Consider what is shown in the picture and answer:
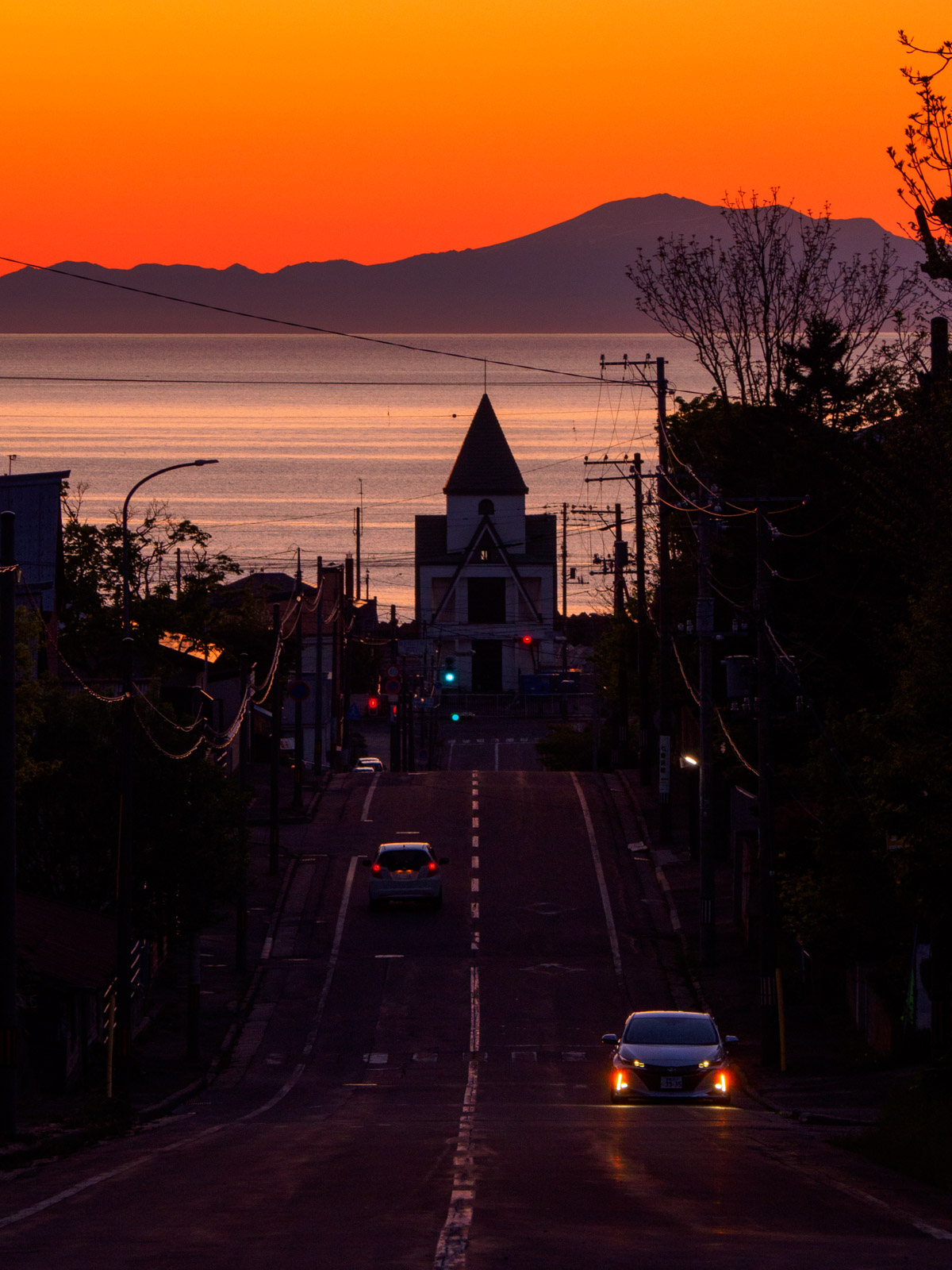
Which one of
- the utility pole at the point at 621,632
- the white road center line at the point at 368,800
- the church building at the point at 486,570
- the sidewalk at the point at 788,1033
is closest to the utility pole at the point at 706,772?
the sidewalk at the point at 788,1033

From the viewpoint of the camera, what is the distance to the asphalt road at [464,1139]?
1088 cm

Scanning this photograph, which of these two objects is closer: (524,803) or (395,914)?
(395,914)

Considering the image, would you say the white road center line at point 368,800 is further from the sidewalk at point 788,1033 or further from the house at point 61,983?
the house at point 61,983

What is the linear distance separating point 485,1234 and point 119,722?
83.2 ft

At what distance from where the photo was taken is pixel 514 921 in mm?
41219

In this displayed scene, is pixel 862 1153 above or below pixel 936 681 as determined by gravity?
below

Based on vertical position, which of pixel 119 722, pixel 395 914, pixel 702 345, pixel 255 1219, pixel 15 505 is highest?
pixel 702 345

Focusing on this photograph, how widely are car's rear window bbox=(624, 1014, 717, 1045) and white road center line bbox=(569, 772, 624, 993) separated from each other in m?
10.9

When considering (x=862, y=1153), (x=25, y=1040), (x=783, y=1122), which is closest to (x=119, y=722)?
(x=25, y=1040)

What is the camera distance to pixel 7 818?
19703mm

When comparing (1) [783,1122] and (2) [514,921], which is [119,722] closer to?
(2) [514,921]

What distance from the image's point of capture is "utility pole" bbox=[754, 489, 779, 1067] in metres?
28.5

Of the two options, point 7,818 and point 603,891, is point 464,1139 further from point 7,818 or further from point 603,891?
point 603,891

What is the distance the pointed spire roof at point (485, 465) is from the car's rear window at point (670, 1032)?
79.5 metres
